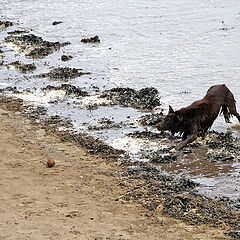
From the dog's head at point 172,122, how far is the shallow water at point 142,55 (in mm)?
618

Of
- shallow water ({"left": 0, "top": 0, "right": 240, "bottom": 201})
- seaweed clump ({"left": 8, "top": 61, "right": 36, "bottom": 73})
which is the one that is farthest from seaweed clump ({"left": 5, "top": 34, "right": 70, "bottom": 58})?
seaweed clump ({"left": 8, "top": 61, "right": 36, "bottom": 73})

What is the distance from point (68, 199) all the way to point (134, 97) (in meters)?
5.90

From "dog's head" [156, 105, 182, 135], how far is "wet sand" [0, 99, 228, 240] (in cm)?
128

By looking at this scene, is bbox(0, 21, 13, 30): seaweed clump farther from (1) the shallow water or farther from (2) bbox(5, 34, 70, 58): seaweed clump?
(2) bbox(5, 34, 70, 58): seaweed clump

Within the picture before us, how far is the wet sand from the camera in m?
5.67

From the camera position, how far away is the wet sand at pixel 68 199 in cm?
567

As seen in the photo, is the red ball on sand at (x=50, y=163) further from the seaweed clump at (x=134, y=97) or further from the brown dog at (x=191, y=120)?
the seaweed clump at (x=134, y=97)

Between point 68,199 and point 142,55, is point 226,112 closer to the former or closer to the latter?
point 68,199

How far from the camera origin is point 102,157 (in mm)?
8672

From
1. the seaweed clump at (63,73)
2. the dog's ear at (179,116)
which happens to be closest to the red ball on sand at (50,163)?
the dog's ear at (179,116)

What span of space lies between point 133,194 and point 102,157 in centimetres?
182

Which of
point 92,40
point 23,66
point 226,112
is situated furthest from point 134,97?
point 92,40

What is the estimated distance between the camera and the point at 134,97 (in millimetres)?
12242

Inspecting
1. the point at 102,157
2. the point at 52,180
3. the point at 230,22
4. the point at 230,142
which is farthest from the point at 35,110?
the point at 230,22
